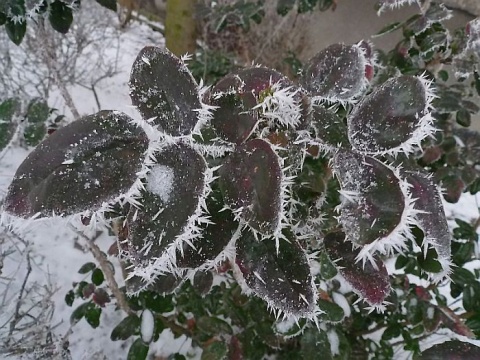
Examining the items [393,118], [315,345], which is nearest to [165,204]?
[393,118]

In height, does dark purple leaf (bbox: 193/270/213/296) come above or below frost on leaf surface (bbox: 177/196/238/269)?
below

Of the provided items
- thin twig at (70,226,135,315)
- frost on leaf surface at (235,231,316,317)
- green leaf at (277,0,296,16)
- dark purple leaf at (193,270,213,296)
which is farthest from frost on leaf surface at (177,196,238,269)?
green leaf at (277,0,296,16)

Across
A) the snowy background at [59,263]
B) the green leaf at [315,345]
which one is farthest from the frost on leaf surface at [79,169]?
the green leaf at [315,345]

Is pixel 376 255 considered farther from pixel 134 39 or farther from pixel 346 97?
pixel 134 39

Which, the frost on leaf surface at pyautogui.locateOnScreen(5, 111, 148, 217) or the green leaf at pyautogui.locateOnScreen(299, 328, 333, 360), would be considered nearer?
the frost on leaf surface at pyautogui.locateOnScreen(5, 111, 148, 217)

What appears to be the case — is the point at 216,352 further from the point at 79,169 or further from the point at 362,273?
the point at 79,169

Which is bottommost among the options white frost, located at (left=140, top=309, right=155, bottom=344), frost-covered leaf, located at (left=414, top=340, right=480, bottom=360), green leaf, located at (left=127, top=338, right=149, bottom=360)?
frost-covered leaf, located at (left=414, top=340, right=480, bottom=360)

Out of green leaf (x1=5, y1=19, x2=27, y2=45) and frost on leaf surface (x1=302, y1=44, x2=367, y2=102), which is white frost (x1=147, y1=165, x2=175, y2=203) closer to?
frost on leaf surface (x1=302, y1=44, x2=367, y2=102)

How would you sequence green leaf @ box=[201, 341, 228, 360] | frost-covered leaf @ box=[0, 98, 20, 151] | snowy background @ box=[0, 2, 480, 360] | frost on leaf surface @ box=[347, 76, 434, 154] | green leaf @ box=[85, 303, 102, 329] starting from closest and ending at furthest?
1. frost on leaf surface @ box=[347, 76, 434, 154]
2. frost-covered leaf @ box=[0, 98, 20, 151]
3. green leaf @ box=[201, 341, 228, 360]
4. green leaf @ box=[85, 303, 102, 329]
5. snowy background @ box=[0, 2, 480, 360]
